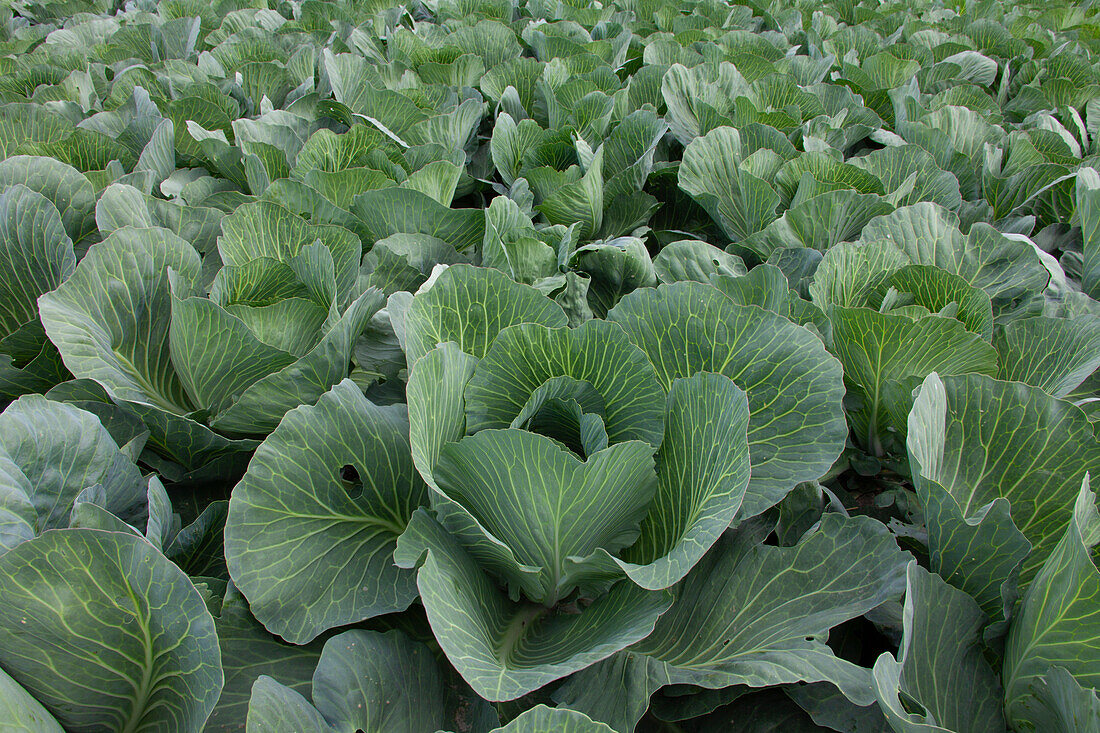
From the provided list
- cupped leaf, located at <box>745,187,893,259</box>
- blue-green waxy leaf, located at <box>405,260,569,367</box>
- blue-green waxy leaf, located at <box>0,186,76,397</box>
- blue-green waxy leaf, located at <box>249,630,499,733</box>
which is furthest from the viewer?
cupped leaf, located at <box>745,187,893,259</box>

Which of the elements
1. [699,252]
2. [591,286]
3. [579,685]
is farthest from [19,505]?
[699,252]

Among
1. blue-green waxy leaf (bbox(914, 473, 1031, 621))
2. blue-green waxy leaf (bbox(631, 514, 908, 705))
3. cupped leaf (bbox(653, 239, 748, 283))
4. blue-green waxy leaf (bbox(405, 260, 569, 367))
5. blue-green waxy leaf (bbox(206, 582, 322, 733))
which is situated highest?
blue-green waxy leaf (bbox(405, 260, 569, 367))

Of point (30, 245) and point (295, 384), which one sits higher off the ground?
point (30, 245)

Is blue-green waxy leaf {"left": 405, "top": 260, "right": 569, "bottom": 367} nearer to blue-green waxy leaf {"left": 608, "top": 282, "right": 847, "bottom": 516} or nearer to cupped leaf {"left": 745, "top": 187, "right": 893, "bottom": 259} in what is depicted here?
blue-green waxy leaf {"left": 608, "top": 282, "right": 847, "bottom": 516}

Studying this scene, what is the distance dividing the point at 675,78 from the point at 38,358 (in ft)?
8.20

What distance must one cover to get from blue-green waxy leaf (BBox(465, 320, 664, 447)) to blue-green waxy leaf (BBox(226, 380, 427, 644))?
0.20 m

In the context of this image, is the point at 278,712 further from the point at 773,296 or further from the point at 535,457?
the point at 773,296

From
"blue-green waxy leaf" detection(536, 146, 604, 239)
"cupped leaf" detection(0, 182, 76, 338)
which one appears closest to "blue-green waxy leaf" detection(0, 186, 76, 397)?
"cupped leaf" detection(0, 182, 76, 338)

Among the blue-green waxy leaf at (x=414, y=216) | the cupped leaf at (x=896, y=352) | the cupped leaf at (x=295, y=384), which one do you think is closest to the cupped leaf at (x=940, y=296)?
the cupped leaf at (x=896, y=352)

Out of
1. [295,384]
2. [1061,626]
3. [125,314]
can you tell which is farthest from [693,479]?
[125,314]

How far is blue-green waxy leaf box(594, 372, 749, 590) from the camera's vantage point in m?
1.11

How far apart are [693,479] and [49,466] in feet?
4.02

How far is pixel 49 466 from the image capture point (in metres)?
1.27

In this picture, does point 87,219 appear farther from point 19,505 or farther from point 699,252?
point 699,252
